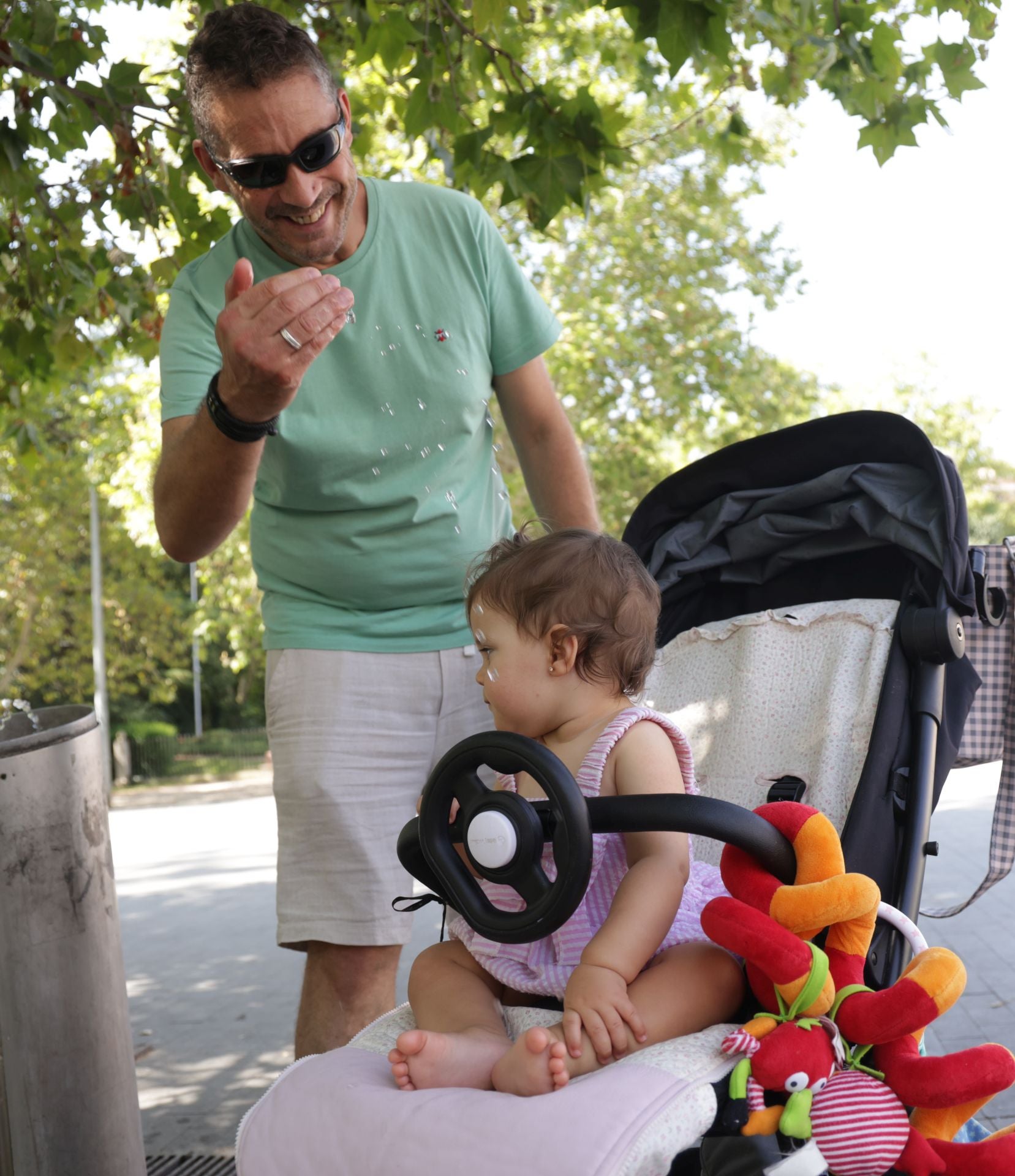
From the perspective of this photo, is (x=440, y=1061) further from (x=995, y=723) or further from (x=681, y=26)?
(x=681, y=26)

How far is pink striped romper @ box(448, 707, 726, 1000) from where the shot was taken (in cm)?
183

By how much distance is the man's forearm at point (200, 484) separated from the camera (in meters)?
2.36

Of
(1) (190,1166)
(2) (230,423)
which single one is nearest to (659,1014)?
(2) (230,423)

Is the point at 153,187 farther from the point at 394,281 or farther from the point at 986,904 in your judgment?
the point at 986,904

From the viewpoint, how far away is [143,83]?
421 cm

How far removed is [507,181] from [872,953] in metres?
2.90

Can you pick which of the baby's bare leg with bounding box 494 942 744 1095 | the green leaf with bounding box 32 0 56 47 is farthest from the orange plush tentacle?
the green leaf with bounding box 32 0 56 47

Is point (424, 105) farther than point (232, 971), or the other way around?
point (232, 971)

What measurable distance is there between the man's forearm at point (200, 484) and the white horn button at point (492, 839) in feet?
3.42

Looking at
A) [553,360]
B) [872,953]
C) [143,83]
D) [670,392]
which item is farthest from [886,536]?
[670,392]

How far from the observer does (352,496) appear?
8.78ft

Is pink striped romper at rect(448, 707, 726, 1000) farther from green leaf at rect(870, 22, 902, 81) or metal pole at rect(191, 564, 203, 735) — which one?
metal pole at rect(191, 564, 203, 735)

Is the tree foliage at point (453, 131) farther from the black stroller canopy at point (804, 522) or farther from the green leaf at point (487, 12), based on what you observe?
the black stroller canopy at point (804, 522)

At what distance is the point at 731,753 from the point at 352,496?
96 centimetres
